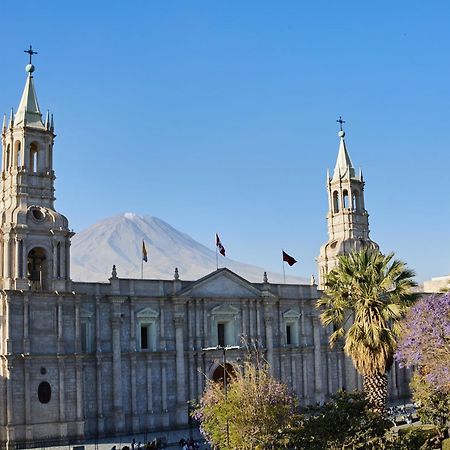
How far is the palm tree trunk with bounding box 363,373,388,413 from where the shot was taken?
108 ft

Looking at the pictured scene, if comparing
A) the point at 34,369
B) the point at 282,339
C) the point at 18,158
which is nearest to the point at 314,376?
the point at 282,339

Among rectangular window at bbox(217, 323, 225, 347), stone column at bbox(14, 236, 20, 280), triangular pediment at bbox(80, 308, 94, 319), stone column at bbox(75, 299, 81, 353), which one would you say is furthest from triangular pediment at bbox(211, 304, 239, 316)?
stone column at bbox(14, 236, 20, 280)

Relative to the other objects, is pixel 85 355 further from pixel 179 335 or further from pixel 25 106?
pixel 25 106

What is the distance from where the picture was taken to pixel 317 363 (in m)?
57.4

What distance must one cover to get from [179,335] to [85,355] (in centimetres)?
721

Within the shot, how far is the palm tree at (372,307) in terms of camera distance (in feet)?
109

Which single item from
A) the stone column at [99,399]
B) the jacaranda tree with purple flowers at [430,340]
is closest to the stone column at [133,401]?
Result: the stone column at [99,399]

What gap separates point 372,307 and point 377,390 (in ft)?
12.6

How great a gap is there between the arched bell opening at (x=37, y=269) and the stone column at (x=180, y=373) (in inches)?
387

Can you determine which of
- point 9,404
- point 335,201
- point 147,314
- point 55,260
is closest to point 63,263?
point 55,260

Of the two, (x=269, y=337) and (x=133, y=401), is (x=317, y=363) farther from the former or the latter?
(x=133, y=401)

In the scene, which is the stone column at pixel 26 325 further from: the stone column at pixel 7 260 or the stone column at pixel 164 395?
the stone column at pixel 164 395

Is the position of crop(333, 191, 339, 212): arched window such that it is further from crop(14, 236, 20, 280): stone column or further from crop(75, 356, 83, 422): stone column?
crop(14, 236, 20, 280): stone column

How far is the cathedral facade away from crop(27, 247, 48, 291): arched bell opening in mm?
74
